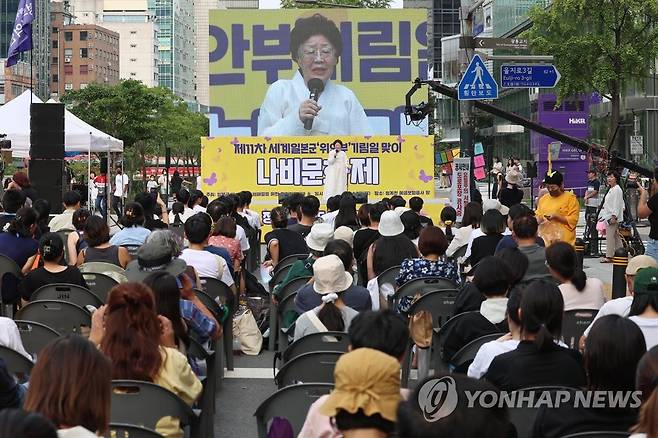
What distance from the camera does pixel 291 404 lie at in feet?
15.5

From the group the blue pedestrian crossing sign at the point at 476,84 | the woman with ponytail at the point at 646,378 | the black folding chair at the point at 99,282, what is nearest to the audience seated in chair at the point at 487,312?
the woman with ponytail at the point at 646,378

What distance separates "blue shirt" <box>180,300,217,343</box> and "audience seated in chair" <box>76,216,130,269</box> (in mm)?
2731

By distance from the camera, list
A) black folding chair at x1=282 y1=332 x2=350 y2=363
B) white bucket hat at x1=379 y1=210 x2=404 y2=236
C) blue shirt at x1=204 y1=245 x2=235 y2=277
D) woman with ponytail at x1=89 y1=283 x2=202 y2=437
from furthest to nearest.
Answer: blue shirt at x1=204 y1=245 x2=235 y2=277 < white bucket hat at x1=379 y1=210 x2=404 y2=236 < black folding chair at x1=282 y1=332 x2=350 y2=363 < woman with ponytail at x1=89 y1=283 x2=202 y2=437

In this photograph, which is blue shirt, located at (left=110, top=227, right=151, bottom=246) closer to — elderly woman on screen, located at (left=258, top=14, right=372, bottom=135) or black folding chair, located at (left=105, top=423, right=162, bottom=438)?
black folding chair, located at (left=105, top=423, right=162, bottom=438)

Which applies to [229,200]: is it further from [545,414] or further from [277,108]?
[277,108]

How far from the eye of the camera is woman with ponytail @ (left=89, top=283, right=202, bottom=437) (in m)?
5.02

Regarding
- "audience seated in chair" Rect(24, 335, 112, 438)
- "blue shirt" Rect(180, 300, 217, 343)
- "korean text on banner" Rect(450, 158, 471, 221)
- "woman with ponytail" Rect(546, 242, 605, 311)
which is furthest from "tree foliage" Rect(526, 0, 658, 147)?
"audience seated in chair" Rect(24, 335, 112, 438)

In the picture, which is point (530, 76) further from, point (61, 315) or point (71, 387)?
point (71, 387)

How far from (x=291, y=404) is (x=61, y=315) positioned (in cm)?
308

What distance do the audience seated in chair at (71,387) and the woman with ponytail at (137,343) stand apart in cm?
144

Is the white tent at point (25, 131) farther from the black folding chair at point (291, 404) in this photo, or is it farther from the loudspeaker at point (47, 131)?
the black folding chair at point (291, 404)

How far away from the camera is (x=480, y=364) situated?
5344 mm

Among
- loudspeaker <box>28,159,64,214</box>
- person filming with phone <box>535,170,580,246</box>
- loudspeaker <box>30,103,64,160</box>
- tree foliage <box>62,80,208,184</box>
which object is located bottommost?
person filming with phone <box>535,170,580,246</box>

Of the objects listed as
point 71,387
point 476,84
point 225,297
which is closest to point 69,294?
point 225,297
